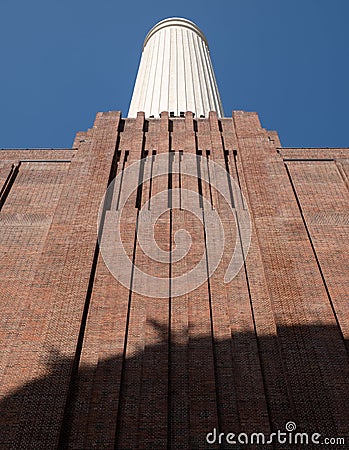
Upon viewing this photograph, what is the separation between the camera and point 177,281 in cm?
1617

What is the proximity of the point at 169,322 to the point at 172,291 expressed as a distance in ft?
4.07

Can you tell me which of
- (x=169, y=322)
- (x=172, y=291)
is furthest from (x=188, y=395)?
(x=172, y=291)

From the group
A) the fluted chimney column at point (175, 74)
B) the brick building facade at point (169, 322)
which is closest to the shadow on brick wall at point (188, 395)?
the brick building facade at point (169, 322)

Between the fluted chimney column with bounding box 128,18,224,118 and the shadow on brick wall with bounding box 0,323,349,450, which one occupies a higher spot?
the fluted chimney column with bounding box 128,18,224,118

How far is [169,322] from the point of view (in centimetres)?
1483

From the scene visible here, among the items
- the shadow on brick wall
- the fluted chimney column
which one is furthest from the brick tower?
the fluted chimney column

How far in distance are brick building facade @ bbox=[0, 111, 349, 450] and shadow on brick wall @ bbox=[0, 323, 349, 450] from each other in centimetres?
3

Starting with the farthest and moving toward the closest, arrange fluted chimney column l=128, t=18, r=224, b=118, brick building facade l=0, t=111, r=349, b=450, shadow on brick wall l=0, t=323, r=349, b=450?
fluted chimney column l=128, t=18, r=224, b=118 < brick building facade l=0, t=111, r=349, b=450 < shadow on brick wall l=0, t=323, r=349, b=450

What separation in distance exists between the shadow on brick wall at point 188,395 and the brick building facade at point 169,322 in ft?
0.11

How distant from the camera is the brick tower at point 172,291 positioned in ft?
40.7

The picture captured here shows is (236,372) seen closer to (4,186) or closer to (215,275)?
(215,275)

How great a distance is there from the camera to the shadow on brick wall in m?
12.0

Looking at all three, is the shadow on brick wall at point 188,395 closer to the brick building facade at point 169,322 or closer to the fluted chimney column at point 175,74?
the brick building facade at point 169,322

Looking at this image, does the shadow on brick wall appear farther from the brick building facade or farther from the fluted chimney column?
the fluted chimney column
